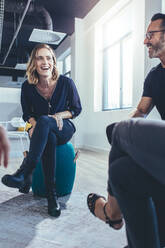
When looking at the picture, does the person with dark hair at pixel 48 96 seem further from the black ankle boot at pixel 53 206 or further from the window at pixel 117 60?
the window at pixel 117 60

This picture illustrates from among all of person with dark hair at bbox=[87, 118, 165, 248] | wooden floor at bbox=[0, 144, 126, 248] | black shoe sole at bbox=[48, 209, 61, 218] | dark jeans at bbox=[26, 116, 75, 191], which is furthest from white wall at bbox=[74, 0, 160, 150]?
person with dark hair at bbox=[87, 118, 165, 248]

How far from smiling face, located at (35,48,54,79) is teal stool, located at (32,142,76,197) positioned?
0.67 m

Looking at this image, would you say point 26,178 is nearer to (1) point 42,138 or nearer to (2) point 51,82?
(1) point 42,138

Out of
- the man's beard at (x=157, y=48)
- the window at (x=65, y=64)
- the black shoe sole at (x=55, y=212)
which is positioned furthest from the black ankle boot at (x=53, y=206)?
the window at (x=65, y=64)

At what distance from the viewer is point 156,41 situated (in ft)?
5.77

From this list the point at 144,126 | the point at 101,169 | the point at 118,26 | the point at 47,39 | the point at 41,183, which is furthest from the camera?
the point at 47,39

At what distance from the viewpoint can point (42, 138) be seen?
67.6 inches

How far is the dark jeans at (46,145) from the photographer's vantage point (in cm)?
167

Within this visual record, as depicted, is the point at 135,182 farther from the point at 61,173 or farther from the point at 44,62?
the point at 44,62

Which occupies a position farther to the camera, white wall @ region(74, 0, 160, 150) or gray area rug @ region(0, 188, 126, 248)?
white wall @ region(74, 0, 160, 150)

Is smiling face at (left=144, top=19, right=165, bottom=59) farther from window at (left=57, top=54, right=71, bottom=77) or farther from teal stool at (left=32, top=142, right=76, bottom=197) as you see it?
window at (left=57, top=54, right=71, bottom=77)

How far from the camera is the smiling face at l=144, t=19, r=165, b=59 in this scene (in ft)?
5.71

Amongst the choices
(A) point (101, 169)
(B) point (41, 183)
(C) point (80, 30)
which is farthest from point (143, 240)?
(C) point (80, 30)

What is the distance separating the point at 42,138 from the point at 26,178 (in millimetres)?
297
